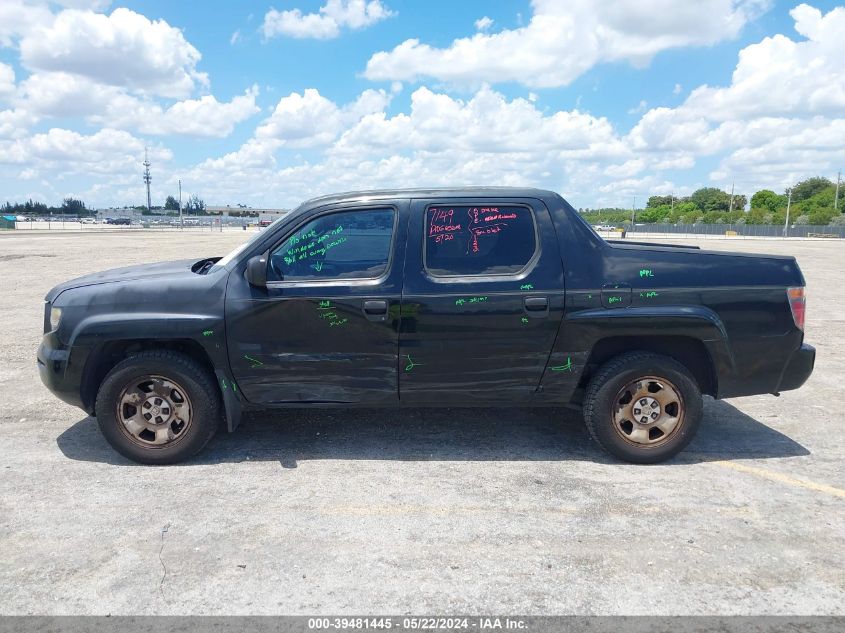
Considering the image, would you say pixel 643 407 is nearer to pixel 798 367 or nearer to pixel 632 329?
pixel 632 329

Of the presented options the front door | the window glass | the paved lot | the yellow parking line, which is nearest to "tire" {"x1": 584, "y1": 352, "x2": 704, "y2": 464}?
the paved lot

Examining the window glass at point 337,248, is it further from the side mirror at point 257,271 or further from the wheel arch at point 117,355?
the wheel arch at point 117,355

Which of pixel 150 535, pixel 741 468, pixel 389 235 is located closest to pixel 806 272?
pixel 741 468

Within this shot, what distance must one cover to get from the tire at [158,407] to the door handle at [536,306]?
217 centimetres

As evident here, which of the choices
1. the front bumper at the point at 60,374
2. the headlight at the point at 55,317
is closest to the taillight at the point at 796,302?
the front bumper at the point at 60,374

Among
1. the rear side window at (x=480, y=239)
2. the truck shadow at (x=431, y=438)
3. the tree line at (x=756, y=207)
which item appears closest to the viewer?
the rear side window at (x=480, y=239)

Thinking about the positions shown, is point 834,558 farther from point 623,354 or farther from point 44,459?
point 44,459

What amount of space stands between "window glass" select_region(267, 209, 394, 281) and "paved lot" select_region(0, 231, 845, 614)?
1321 millimetres

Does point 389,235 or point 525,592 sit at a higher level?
point 389,235

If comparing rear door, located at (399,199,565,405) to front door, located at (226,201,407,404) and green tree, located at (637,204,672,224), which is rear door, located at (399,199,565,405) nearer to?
front door, located at (226,201,407,404)

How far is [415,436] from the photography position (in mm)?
4887

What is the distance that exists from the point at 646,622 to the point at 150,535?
253 cm

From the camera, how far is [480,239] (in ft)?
14.1

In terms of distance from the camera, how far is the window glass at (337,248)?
4250 millimetres
